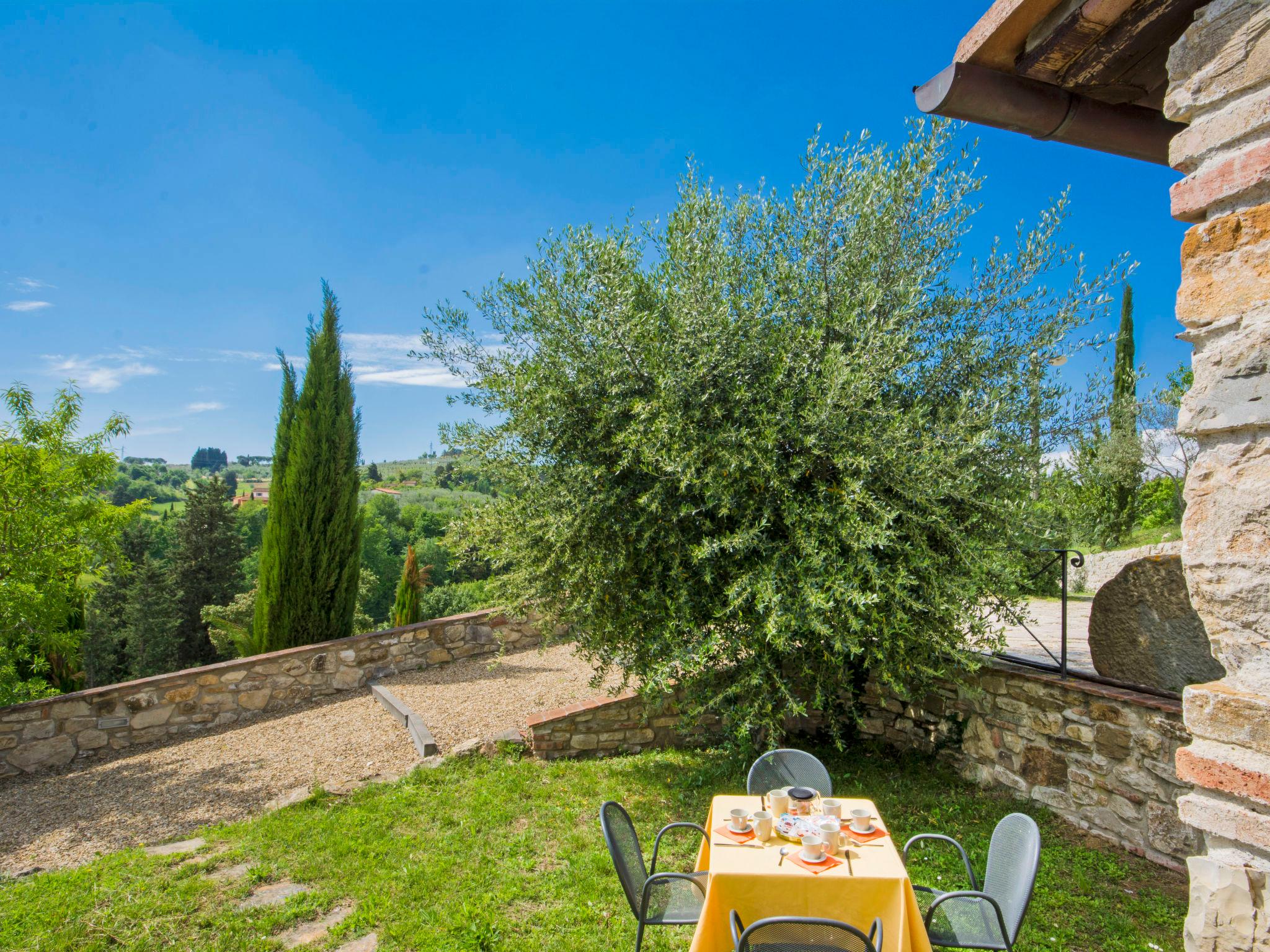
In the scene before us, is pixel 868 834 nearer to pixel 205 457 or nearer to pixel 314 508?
pixel 314 508

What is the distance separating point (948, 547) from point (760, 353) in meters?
1.97

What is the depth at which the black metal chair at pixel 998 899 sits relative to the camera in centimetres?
251

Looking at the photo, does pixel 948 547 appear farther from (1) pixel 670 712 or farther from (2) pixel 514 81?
(2) pixel 514 81

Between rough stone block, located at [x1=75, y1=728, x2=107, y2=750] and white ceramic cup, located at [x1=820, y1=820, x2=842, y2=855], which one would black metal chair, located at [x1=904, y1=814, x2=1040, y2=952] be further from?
rough stone block, located at [x1=75, y1=728, x2=107, y2=750]

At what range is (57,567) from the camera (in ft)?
21.3

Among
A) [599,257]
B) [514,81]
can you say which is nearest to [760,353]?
[599,257]

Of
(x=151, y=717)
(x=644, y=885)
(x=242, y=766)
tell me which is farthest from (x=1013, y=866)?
(x=151, y=717)

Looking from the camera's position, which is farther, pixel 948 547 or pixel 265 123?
pixel 265 123

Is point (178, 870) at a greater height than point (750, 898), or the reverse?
point (750, 898)

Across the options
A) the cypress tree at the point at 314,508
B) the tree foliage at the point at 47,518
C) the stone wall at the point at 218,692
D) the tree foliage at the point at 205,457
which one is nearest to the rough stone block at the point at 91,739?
the stone wall at the point at 218,692

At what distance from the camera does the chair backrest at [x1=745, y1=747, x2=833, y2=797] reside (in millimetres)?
3775

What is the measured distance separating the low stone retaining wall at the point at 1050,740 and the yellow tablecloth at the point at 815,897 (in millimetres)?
2081

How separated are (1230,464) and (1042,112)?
160 cm

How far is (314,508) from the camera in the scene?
9672 millimetres
